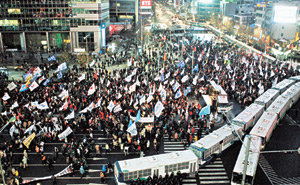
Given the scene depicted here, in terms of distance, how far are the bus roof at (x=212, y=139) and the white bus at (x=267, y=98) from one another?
9356mm

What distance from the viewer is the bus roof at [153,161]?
22.3 m

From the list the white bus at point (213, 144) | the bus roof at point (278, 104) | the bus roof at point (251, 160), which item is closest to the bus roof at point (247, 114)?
the bus roof at point (278, 104)

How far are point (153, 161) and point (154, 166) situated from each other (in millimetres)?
487

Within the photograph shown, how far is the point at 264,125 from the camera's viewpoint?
99.2 feet

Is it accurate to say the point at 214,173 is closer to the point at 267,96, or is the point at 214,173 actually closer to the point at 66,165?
the point at 66,165

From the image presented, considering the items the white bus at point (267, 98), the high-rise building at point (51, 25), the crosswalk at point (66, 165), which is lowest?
the crosswalk at point (66, 165)

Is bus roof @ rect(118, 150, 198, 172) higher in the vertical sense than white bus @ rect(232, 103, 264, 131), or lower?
lower

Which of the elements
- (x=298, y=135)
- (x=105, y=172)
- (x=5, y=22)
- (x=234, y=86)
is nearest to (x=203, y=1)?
(x=5, y=22)

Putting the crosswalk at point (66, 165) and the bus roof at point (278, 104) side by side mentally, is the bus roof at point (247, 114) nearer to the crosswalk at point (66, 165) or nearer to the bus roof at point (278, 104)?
the bus roof at point (278, 104)

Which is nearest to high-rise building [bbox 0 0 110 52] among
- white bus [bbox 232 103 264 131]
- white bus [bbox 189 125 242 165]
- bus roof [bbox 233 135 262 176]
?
white bus [bbox 232 103 264 131]

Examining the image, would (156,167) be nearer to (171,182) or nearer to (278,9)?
(171,182)

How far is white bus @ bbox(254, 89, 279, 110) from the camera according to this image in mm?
36344

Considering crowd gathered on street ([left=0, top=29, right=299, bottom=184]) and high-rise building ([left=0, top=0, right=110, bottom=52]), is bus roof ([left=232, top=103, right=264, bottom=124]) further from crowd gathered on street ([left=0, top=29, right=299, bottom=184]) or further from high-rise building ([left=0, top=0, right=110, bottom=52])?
high-rise building ([left=0, top=0, right=110, bottom=52])

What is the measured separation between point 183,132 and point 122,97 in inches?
434
